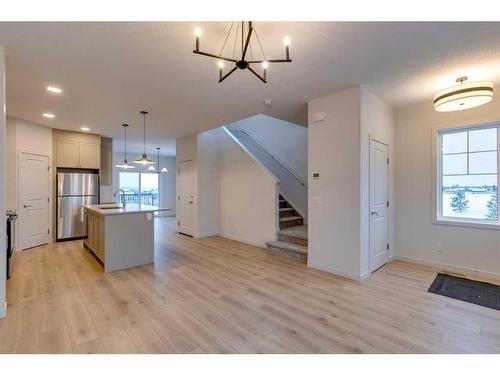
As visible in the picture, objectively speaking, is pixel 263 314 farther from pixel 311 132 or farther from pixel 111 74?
pixel 111 74

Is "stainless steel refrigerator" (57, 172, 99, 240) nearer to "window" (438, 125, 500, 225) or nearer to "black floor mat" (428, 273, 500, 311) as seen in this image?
A: "black floor mat" (428, 273, 500, 311)

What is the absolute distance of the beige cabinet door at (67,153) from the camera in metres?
5.65

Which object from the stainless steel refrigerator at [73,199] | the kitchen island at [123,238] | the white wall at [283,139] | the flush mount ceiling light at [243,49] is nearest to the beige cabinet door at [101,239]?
the kitchen island at [123,238]

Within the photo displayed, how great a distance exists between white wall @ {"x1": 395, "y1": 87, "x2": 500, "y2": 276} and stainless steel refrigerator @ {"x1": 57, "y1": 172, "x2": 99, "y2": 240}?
268 inches

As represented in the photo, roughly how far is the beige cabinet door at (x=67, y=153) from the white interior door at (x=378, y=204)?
6.62 meters

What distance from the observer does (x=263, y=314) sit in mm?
2459

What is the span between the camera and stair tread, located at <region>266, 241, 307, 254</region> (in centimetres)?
430

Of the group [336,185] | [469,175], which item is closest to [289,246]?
[336,185]

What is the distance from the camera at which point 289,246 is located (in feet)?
14.9

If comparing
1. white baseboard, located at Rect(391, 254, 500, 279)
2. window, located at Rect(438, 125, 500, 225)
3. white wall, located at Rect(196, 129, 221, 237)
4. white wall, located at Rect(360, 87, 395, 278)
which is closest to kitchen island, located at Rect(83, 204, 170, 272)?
white wall, located at Rect(196, 129, 221, 237)

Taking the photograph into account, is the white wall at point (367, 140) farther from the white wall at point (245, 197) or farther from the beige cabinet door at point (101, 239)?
the beige cabinet door at point (101, 239)

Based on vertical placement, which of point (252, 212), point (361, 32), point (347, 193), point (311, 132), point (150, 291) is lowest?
point (150, 291)
